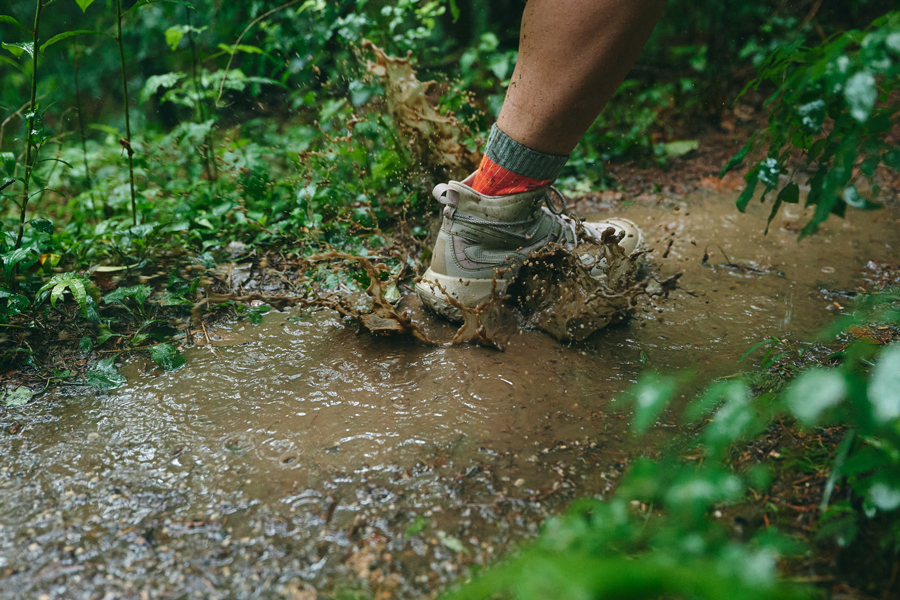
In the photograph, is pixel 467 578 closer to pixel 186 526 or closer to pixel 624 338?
pixel 186 526

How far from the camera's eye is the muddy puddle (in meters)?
0.97

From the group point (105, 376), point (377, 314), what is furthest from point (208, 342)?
point (377, 314)

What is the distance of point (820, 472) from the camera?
1.07 m

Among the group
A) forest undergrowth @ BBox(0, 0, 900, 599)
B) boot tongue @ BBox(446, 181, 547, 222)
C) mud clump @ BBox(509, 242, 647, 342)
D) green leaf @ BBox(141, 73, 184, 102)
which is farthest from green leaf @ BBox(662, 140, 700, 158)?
green leaf @ BBox(141, 73, 184, 102)

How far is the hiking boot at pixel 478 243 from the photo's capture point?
1717 millimetres

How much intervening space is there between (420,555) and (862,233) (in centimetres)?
268

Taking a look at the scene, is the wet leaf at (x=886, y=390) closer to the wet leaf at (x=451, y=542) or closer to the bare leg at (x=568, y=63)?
the wet leaf at (x=451, y=542)

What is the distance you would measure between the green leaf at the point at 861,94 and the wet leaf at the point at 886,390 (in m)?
→ 0.42

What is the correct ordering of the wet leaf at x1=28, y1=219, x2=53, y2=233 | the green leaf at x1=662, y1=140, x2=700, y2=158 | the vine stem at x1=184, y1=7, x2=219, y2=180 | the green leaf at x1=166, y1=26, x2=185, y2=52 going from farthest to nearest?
the green leaf at x1=662, y1=140, x2=700, y2=158 → the vine stem at x1=184, y1=7, x2=219, y2=180 → the green leaf at x1=166, y1=26, x2=185, y2=52 → the wet leaf at x1=28, y1=219, x2=53, y2=233

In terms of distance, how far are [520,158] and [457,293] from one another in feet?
1.60

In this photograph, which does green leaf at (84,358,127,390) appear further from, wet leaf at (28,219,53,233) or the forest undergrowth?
wet leaf at (28,219,53,233)

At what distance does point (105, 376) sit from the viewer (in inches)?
58.7

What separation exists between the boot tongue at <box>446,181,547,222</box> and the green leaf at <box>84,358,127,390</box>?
1120 millimetres

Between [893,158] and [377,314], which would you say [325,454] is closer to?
[377,314]
